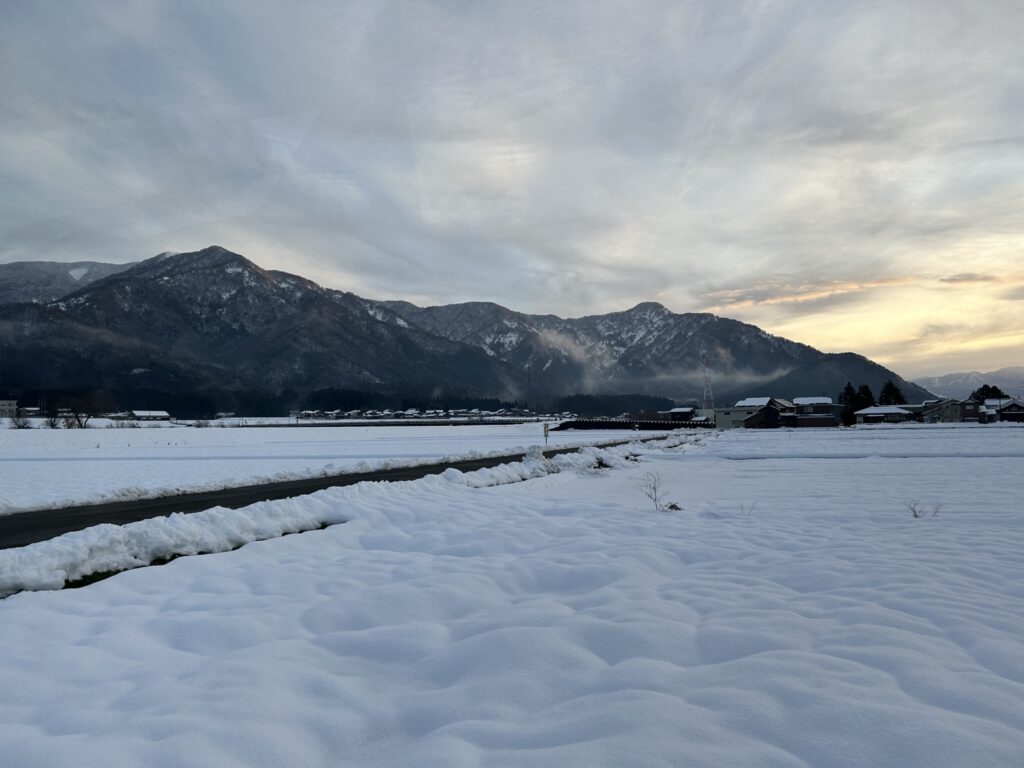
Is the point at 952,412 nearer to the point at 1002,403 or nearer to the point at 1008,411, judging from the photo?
the point at 1008,411

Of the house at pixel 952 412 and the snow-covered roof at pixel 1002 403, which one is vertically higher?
the snow-covered roof at pixel 1002 403

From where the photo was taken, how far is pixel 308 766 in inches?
139

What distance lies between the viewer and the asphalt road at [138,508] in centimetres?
1189

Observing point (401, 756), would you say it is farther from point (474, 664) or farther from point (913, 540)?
point (913, 540)

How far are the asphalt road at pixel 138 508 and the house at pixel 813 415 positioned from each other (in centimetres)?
11455

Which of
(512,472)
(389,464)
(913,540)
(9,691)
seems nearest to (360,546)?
(9,691)

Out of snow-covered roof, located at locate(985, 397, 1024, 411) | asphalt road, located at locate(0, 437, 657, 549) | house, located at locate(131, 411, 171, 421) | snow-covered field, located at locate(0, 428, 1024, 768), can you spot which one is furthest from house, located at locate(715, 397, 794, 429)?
house, located at locate(131, 411, 171, 421)

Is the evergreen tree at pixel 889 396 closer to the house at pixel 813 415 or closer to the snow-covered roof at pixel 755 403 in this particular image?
the house at pixel 813 415

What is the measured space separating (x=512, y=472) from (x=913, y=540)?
555 inches

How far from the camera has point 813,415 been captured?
122688 millimetres

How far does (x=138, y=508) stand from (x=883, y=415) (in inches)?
5388

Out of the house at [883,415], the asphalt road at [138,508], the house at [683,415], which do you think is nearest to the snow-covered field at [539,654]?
the asphalt road at [138,508]

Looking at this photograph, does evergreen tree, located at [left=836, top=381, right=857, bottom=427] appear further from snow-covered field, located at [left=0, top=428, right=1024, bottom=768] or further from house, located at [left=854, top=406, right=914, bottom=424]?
snow-covered field, located at [left=0, top=428, right=1024, bottom=768]

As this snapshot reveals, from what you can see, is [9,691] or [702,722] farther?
[9,691]
